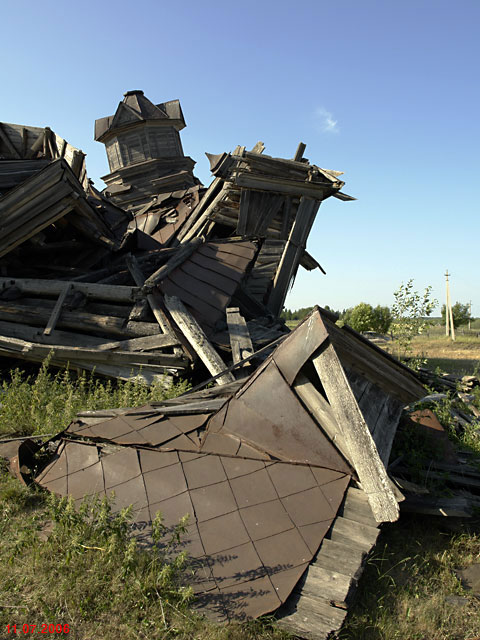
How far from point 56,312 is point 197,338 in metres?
2.90

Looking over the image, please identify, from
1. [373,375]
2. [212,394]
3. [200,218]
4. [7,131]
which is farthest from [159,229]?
[373,375]

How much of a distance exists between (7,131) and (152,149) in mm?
6895

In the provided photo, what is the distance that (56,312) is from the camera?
8.32 meters

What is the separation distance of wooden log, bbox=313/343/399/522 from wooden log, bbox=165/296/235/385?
3.09m

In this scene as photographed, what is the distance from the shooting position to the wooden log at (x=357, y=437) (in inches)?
134

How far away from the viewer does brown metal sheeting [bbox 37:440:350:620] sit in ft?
9.95

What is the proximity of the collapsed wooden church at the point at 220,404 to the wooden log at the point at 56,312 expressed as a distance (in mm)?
27

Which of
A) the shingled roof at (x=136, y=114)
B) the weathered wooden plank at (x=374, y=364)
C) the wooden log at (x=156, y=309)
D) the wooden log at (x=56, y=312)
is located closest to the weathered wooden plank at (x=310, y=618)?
the weathered wooden plank at (x=374, y=364)

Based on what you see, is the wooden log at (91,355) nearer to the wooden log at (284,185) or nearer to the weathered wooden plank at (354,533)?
the weathered wooden plank at (354,533)

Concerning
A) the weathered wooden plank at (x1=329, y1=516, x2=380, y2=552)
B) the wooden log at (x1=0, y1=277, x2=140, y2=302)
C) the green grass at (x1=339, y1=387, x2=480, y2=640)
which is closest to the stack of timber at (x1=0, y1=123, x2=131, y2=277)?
the wooden log at (x1=0, y1=277, x2=140, y2=302)

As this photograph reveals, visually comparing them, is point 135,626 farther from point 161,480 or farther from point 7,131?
point 7,131

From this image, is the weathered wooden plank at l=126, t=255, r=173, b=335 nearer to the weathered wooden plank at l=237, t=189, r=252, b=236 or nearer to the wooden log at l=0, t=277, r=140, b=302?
the wooden log at l=0, t=277, r=140, b=302

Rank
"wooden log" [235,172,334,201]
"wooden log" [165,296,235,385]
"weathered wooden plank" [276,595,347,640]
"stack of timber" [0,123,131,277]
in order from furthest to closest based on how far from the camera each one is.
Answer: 1. "wooden log" [235,172,334,201]
2. "stack of timber" [0,123,131,277]
3. "wooden log" [165,296,235,385]
4. "weathered wooden plank" [276,595,347,640]

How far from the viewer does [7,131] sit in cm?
1329
